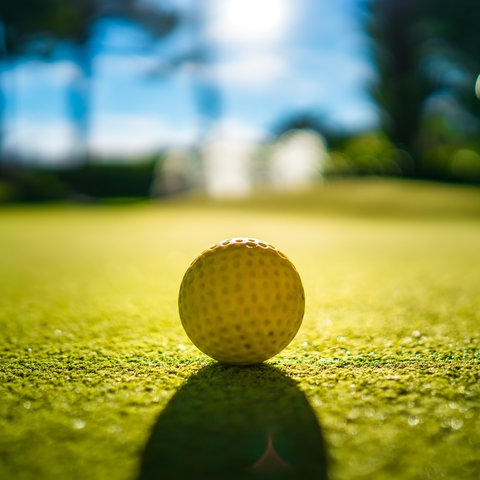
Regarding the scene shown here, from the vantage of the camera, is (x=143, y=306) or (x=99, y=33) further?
(x=99, y=33)

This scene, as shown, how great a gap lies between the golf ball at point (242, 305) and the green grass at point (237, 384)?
0.08 metres

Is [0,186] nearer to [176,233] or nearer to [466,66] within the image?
[176,233]

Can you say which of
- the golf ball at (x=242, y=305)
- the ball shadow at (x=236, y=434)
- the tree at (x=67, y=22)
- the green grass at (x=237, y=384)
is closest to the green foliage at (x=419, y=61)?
the tree at (x=67, y=22)

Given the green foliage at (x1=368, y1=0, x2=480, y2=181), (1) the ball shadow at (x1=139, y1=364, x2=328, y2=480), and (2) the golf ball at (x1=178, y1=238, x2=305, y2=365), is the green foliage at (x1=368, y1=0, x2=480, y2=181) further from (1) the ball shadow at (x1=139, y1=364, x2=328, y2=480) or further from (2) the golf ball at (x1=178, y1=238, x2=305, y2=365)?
(1) the ball shadow at (x1=139, y1=364, x2=328, y2=480)

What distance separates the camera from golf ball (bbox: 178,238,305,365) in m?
1.71

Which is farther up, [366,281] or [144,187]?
[366,281]

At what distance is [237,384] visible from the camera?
1629 mm

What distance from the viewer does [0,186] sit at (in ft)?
62.6

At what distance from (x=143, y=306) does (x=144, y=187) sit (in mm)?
22338

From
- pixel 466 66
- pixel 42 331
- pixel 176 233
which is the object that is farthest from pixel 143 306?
pixel 466 66

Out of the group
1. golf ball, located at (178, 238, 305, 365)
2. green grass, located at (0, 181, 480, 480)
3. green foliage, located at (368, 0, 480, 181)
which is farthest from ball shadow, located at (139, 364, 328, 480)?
green foliage, located at (368, 0, 480, 181)

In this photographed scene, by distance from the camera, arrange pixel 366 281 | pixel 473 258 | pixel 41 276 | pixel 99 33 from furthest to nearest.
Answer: pixel 99 33, pixel 473 258, pixel 41 276, pixel 366 281

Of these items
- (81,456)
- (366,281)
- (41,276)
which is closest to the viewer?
(81,456)

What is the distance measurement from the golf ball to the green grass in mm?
85
